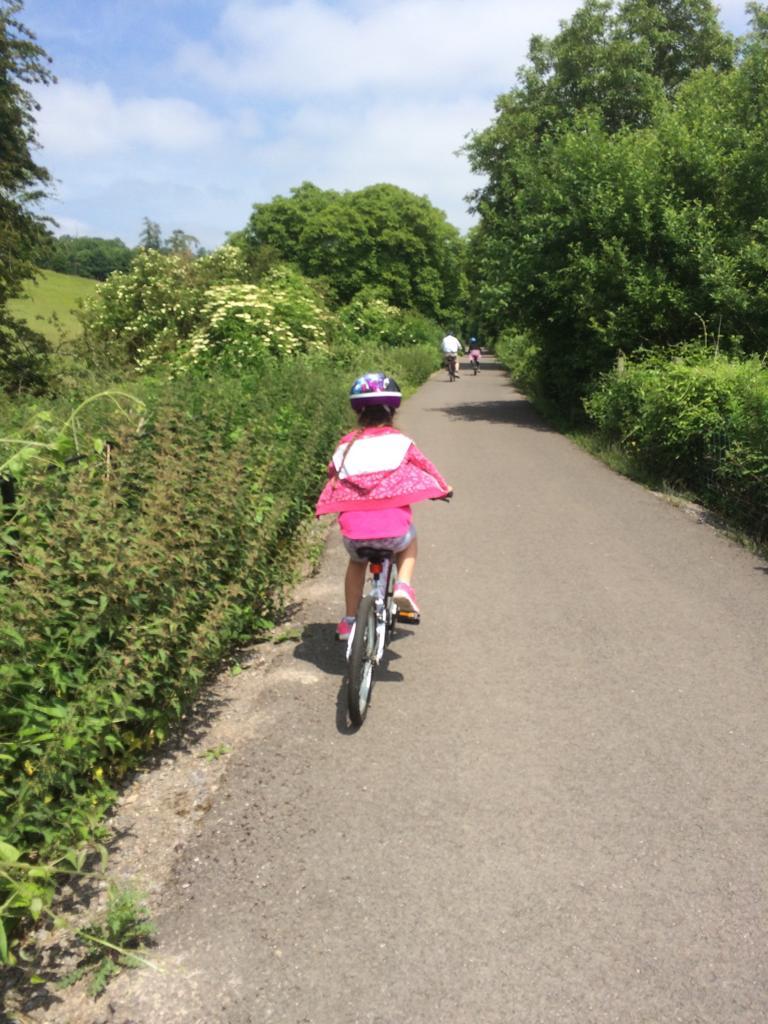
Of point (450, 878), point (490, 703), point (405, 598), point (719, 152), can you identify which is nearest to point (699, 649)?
point (490, 703)

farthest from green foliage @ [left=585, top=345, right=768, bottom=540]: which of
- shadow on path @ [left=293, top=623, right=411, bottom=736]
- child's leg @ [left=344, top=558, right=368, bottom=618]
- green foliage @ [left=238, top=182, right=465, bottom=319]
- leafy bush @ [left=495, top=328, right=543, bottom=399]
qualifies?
green foliage @ [left=238, top=182, right=465, bottom=319]

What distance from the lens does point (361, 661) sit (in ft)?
14.1

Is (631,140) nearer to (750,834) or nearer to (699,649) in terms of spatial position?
(699,649)

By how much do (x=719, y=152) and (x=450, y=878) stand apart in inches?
667

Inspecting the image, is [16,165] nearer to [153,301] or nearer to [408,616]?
[153,301]

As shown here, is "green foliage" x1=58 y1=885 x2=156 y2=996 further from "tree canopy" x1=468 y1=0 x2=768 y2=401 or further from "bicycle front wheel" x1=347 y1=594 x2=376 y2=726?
"tree canopy" x1=468 y1=0 x2=768 y2=401

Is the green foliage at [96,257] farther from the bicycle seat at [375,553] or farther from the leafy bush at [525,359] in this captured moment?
the bicycle seat at [375,553]

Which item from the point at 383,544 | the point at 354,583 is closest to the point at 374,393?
the point at 383,544

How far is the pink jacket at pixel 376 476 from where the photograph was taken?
482cm

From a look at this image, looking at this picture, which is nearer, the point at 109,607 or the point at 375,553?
the point at 109,607

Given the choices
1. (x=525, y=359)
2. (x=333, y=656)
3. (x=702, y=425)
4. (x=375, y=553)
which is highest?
(x=702, y=425)

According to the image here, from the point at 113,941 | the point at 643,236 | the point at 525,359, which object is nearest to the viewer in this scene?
the point at 113,941

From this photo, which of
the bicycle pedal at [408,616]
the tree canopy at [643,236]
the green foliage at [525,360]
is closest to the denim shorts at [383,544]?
A: the bicycle pedal at [408,616]

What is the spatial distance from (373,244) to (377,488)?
175 ft
